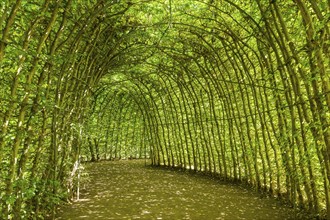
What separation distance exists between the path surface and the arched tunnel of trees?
422 mm

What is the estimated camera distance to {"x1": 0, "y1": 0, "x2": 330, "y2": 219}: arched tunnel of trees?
3.05 m

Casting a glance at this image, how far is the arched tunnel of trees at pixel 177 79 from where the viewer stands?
3047 mm

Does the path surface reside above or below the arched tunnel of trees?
below

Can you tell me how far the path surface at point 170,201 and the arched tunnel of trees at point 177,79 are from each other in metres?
0.42

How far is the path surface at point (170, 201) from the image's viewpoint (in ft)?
16.9

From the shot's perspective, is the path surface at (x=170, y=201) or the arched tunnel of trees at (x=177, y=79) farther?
the path surface at (x=170, y=201)

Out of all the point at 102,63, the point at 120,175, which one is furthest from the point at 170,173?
the point at 102,63

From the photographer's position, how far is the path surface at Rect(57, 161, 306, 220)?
5141 millimetres

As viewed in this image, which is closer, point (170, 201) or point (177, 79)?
point (170, 201)

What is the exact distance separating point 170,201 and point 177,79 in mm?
4623

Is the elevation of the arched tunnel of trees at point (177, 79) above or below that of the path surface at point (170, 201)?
above

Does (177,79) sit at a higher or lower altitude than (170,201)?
higher

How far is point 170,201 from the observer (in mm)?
6219

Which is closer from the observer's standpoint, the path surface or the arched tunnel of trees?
the arched tunnel of trees
